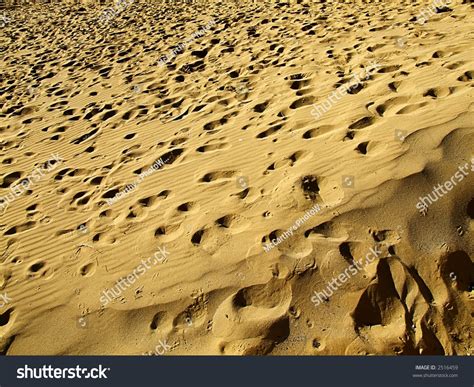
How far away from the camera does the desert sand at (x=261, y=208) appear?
99.4 inches

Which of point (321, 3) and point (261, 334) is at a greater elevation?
point (321, 3)

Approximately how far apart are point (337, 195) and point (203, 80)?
4.27 metres

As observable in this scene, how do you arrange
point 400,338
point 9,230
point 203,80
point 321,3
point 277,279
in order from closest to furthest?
point 400,338 < point 277,279 < point 9,230 < point 203,80 < point 321,3

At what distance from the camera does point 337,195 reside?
3.12 metres

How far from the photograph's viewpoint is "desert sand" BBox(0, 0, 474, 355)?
2.53 meters

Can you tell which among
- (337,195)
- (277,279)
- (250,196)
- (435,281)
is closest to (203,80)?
(250,196)

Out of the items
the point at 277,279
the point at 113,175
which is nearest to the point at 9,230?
the point at 113,175

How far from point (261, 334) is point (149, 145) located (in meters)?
3.29

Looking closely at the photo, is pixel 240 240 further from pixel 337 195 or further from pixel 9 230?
pixel 9 230

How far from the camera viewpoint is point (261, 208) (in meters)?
3.28

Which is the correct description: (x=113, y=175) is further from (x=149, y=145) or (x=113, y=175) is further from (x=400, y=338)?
(x=400, y=338)

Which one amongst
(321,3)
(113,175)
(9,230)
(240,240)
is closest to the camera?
(240,240)

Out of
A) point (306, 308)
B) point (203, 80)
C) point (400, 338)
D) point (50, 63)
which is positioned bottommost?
point (400, 338)

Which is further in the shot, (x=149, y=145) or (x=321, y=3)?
(x=321, y=3)
